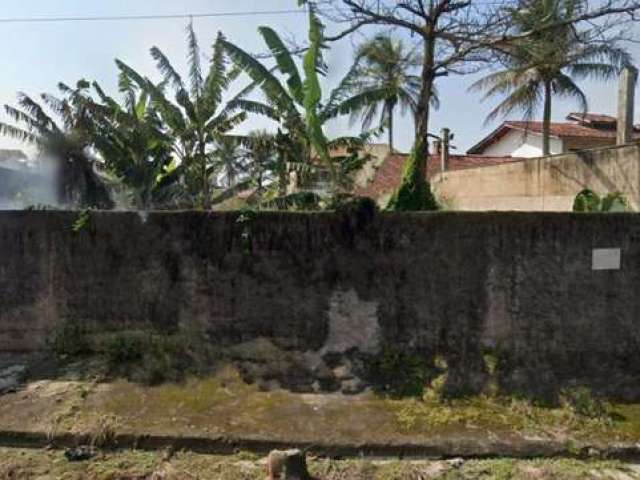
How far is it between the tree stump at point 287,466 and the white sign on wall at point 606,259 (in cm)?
330

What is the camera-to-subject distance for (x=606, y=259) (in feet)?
15.3

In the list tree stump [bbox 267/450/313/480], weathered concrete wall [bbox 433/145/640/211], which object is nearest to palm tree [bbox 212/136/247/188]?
weathered concrete wall [bbox 433/145/640/211]

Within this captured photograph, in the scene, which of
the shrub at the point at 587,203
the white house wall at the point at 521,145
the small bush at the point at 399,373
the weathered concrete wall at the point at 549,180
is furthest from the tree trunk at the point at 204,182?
the white house wall at the point at 521,145

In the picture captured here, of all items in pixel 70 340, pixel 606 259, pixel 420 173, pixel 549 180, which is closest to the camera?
pixel 606 259

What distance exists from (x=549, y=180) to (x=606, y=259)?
4.04m

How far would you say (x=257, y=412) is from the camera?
4.21 meters

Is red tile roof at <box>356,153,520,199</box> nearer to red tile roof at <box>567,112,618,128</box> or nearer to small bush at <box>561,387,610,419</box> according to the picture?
red tile roof at <box>567,112,618,128</box>

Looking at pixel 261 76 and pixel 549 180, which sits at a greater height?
pixel 261 76

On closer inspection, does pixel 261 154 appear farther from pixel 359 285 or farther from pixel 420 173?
pixel 359 285

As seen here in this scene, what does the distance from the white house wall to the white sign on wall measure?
14.8 meters

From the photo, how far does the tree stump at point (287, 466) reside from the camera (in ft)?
10.8

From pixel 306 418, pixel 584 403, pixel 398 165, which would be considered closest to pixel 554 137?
pixel 398 165

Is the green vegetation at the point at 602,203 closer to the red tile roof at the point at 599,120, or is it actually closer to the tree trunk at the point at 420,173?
the tree trunk at the point at 420,173

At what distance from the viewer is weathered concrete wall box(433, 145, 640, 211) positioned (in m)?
6.82
